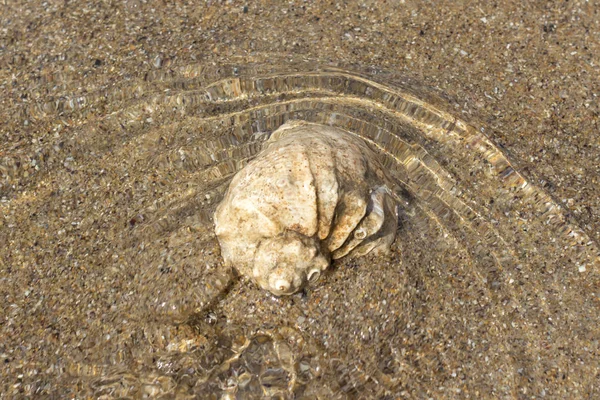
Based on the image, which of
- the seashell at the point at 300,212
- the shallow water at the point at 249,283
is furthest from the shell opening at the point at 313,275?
the shallow water at the point at 249,283

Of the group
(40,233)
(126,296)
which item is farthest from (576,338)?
(40,233)

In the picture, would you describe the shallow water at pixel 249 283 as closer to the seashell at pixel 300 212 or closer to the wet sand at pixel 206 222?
the wet sand at pixel 206 222

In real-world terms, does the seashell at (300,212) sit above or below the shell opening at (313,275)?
above

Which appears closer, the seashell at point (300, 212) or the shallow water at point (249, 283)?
the seashell at point (300, 212)

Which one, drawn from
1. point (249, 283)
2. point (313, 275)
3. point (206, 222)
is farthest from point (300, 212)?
point (206, 222)

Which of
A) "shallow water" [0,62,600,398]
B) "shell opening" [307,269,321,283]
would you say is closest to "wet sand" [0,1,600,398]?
"shallow water" [0,62,600,398]

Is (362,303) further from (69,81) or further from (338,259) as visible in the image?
(69,81)
